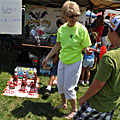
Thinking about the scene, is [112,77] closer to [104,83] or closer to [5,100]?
[104,83]

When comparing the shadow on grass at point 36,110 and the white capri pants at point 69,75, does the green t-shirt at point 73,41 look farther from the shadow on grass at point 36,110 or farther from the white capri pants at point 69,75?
the shadow on grass at point 36,110

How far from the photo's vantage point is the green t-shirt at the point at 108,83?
1.31 metres

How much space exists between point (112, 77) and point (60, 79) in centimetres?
129

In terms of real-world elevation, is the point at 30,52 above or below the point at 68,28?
below

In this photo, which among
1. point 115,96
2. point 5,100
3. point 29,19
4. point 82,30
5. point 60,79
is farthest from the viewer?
point 29,19

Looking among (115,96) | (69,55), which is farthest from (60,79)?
(115,96)

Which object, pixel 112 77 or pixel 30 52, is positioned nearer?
pixel 112 77

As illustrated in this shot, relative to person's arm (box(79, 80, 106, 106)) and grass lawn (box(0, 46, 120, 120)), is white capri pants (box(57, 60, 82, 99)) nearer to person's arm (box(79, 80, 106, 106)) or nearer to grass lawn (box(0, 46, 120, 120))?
grass lawn (box(0, 46, 120, 120))

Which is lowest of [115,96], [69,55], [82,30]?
[115,96]

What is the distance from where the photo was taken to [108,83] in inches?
56.2

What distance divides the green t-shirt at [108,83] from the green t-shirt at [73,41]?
37.0 inches

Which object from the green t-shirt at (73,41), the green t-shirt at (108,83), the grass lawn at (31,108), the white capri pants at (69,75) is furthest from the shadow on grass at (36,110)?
the green t-shirt at (108,83)

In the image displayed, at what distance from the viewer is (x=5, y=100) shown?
3080 millimetres

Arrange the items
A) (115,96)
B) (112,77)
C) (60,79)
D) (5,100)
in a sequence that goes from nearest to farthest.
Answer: (112,77), (115,96), (60,79), (5,100)
